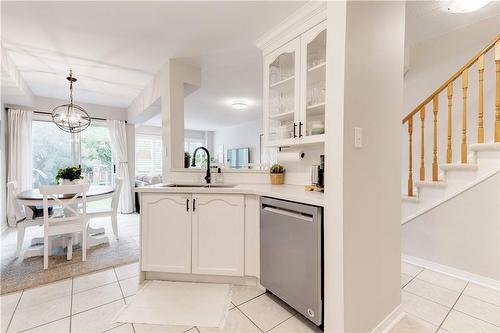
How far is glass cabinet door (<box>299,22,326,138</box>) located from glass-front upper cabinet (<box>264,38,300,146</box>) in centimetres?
10

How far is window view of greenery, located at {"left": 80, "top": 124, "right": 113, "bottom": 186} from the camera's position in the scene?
490cm

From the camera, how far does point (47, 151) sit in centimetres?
450

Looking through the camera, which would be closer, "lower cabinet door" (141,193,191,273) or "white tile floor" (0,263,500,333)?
"white tile floor" (0,263,500,333)

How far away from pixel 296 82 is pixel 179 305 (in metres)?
2.15

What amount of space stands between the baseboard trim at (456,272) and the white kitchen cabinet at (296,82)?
1864 mm

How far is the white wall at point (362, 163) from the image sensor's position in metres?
1.27

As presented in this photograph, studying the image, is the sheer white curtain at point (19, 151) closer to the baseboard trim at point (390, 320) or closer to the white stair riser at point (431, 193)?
the baseboard trim at point (390, 320)

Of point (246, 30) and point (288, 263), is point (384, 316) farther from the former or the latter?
point (246, 30)

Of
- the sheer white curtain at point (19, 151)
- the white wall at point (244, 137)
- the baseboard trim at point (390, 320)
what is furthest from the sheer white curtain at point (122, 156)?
the baseboard trim at point (390, 320)

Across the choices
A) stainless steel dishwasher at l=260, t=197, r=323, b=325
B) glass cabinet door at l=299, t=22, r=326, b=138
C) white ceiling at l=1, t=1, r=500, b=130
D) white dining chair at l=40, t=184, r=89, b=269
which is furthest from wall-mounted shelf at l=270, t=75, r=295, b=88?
white dining chair at l=40, t=184, r=89, b=269

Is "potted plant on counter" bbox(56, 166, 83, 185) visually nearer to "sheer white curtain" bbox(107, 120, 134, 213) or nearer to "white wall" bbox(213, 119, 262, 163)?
"sheer white curtain" bbox(107, 120, 134, 213)

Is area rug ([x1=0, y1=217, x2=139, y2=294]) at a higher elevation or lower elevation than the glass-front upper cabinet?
lower

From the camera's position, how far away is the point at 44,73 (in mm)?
3318

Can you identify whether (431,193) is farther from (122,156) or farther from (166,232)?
(122,156)
